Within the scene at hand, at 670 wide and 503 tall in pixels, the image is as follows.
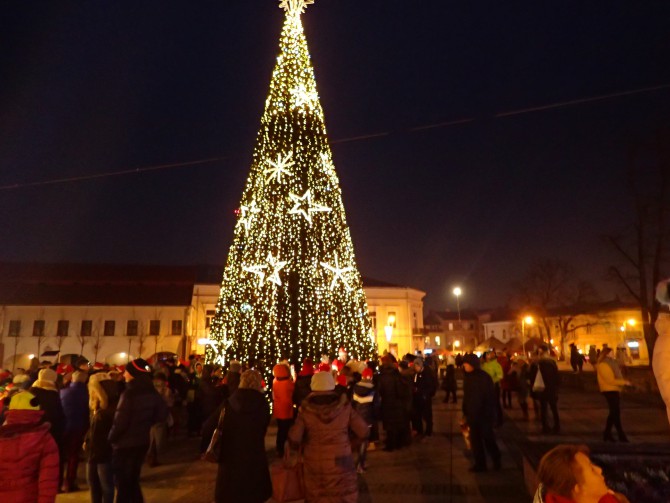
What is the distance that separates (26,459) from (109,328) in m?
52.2

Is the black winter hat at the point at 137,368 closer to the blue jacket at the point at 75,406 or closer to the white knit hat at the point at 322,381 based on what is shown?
the white knit hat at the point at 322,381

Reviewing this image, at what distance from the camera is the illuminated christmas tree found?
17094mm

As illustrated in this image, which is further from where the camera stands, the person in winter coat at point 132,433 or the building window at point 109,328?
the building window at point 109,328

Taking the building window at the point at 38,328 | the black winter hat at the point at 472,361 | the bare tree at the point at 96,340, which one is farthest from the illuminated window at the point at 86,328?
the black winter hat at the point at 472,361

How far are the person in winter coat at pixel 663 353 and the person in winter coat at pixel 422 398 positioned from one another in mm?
8787

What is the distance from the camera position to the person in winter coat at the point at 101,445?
6.25 m

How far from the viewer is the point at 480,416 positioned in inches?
336

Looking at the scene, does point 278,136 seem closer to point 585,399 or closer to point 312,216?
point 312,216

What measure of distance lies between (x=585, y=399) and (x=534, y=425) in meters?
7.14

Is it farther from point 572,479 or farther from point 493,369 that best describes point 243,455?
point 493,369

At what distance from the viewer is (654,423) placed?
498 inches

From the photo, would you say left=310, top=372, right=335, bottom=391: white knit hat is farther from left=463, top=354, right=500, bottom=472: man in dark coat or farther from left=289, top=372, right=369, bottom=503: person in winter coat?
left=463, top=354, right=500, bottom=472: man in dark coat

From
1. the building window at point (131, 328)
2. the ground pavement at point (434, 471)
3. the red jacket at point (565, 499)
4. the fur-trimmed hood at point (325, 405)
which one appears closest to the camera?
the red jacket at point (565, 499)

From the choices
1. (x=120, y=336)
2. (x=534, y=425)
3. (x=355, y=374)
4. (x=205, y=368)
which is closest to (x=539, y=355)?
(x=534, y=425)
